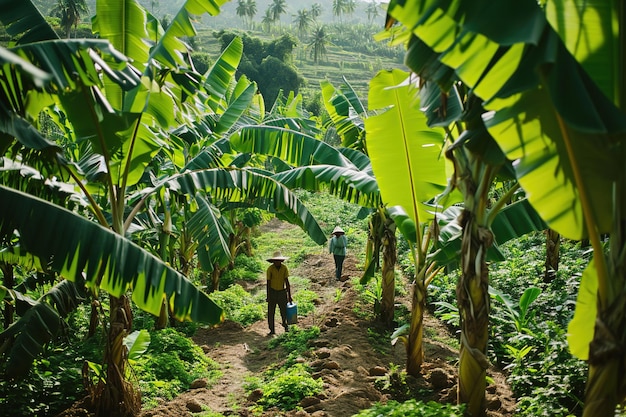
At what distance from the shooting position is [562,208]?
3770 mm

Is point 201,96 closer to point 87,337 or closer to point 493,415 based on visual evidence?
point 87,337

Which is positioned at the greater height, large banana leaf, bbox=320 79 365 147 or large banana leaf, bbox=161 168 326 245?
large banana leaf, bbox=320 79 365 147

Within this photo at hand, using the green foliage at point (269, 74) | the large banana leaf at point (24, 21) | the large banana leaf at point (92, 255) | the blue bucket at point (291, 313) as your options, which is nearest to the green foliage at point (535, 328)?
the blue bucket at point (291, 313)

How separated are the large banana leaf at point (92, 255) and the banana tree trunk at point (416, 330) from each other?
122 inches

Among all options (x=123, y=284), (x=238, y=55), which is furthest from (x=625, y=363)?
(x=238, y=55)

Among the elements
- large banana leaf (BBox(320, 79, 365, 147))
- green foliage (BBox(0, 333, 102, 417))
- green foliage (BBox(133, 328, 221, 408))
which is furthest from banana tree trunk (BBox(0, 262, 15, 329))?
large banana leaf (BBox(320, 79, 365, 147))

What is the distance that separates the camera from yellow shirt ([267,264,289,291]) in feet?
31.3

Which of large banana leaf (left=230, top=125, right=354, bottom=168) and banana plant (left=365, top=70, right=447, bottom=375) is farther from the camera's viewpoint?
large banana leaf (left=230, top=125, right=354, bottom=168)

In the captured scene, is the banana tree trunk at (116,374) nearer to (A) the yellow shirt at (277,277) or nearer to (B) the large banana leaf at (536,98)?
(A) the yellow shirt at (277,277)

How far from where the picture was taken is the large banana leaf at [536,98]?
114 inches

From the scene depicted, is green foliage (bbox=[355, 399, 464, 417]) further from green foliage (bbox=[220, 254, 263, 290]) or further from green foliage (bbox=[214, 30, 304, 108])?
green foliage (bbox=[214, 30, 304, 108])

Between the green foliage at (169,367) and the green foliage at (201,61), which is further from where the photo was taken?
the green foliage at (201,61)

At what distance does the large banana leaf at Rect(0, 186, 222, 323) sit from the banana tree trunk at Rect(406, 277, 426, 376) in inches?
122

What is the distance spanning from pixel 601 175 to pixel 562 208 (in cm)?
42
